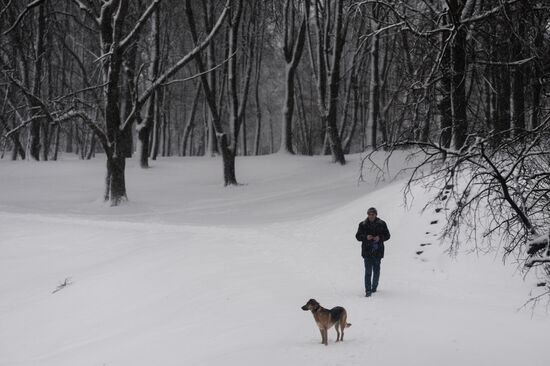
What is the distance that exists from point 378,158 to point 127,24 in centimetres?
1372

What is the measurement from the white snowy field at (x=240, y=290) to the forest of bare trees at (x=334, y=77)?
1.61 m

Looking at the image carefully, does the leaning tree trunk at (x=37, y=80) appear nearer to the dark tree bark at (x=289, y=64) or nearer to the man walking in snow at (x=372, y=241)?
the dark tree bark at (x=289, y=64)

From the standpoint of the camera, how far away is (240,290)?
966 centimetres

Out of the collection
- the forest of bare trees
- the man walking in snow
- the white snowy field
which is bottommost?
the white snowy field

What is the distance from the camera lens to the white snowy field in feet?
23.7

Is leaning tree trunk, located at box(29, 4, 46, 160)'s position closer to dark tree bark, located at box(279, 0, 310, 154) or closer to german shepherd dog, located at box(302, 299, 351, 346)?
dark tree bark, located at box(279, 0, 310, 154)

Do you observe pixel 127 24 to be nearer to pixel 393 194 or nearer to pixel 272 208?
pixel 272 208

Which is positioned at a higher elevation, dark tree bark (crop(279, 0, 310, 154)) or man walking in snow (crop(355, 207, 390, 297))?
dark tree bark (crop(279, 0, 310, 154))

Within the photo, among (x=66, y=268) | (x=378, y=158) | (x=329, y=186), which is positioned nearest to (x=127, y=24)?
(x=329, y=186)

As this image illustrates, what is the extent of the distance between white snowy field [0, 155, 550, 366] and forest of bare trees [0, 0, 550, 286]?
1613 mm

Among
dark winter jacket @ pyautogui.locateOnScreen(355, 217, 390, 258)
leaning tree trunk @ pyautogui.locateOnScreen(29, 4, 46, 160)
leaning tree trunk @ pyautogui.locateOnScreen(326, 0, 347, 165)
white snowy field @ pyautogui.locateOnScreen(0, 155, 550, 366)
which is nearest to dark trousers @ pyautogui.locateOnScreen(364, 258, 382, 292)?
dark winter jacket @ pyautogui.locateOnScreen(355, 217, 390, 258)

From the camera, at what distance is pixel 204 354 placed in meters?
7.03

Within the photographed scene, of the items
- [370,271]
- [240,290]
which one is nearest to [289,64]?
[240,290]

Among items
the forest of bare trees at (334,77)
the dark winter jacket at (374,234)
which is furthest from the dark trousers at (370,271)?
the forest of bare trees at (334,77)
